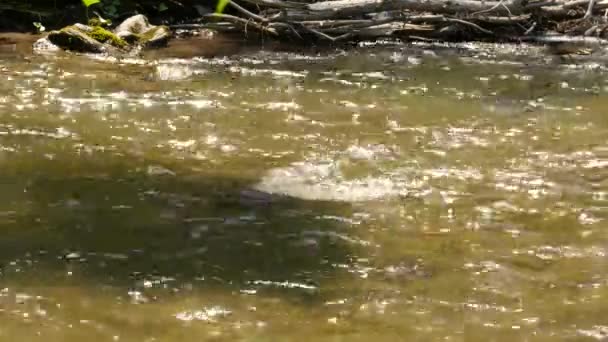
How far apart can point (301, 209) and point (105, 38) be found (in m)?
5.53

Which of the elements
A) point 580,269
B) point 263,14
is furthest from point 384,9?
point 580,269

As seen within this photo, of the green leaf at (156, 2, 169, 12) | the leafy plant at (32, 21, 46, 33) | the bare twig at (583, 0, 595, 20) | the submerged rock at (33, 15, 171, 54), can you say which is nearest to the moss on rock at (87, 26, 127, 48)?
the submerged rock at (33, 15, 171, 54)

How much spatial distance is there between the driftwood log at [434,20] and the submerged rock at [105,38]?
3.05 feet

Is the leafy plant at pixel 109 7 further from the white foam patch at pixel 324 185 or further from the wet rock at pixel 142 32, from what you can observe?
the white foam patch at pixel 324 185

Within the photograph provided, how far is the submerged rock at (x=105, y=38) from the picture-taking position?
29.4 ft

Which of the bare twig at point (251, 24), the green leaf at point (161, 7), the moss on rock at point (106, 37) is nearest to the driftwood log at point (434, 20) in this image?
the bare twig at point (251, 24)

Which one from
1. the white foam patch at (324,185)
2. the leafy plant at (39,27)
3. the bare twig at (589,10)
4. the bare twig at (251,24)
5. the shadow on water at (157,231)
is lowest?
the shadow on water at (157,231)

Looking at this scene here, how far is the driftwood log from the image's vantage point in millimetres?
9609

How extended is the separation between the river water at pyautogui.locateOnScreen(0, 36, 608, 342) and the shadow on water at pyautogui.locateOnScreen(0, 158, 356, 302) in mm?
13

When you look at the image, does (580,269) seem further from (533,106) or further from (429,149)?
(533,106)

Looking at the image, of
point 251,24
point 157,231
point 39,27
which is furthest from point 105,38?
point 157,231

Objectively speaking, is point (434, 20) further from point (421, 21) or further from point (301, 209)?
point (301, 209)

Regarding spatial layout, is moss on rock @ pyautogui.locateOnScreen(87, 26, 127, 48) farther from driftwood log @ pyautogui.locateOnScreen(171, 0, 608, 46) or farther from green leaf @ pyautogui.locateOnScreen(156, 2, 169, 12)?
green leaf @ pyautogui.locateOnScreen(156, 2, 169, 12)

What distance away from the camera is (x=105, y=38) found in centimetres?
921
